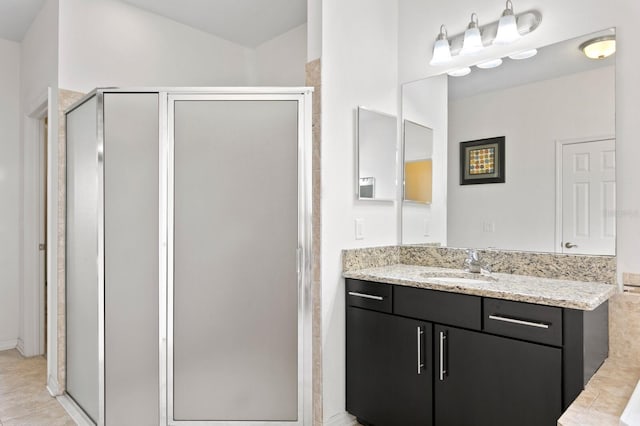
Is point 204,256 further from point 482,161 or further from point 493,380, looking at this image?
point 482,161

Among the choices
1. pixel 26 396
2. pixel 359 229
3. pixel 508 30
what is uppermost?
pixel 508 30

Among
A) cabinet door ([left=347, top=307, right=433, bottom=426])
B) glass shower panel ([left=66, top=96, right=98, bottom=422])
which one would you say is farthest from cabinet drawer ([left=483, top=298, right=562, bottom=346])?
glass shower panel ([left=66, top=96, right=98, bottom=422])

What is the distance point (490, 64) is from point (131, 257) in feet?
7.49

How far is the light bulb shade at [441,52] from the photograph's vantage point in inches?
93.8

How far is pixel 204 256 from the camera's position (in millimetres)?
2234

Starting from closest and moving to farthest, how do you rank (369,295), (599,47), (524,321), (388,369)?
(524,321) < (599,47) < (388,369) < (369,295)

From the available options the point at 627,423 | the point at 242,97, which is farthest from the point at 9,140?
the point at 627,423

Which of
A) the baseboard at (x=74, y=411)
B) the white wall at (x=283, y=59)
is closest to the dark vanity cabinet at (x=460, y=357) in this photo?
the baseboard at (x=74, y=411)

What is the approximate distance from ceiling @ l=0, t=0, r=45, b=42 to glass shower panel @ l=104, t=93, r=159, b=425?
4.78 feet

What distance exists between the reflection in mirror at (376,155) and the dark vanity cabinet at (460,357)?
0.60 metres

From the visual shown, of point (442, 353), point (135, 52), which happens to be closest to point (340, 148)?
point (442, 353)

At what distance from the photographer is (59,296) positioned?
263 cm

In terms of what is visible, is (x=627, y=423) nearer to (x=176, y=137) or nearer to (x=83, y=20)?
(x=176, y=137)

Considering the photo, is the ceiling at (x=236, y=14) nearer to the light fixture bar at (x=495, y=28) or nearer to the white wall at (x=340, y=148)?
the white wall at (x=340, y=148)
